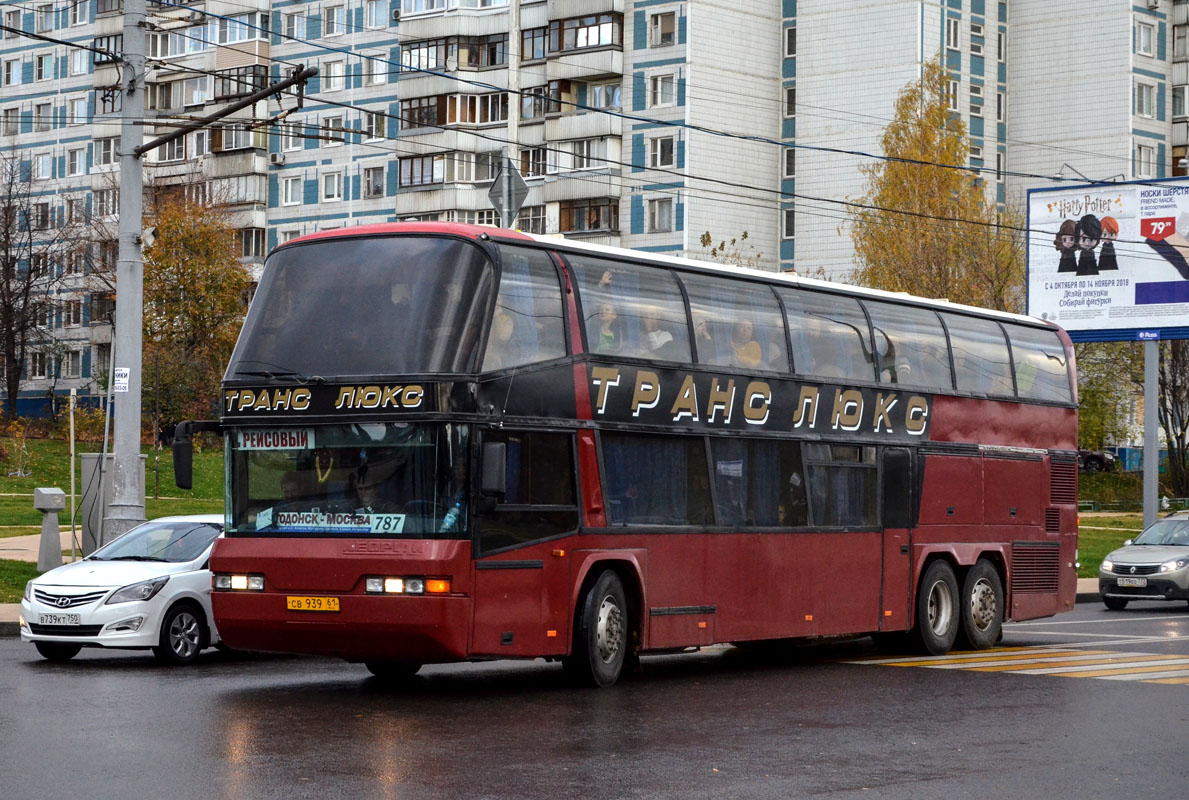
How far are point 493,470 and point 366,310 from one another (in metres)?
1.72

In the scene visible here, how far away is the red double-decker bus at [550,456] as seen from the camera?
14.9m

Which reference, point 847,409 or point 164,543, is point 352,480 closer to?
point 164,543

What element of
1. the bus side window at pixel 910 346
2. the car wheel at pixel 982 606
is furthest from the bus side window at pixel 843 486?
the car wheel at pixel 982 606

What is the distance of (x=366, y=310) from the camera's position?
15.4m

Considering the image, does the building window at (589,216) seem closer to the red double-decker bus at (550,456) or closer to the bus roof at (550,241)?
the red double-decker bus at (550,456)

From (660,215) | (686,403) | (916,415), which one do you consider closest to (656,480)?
(686,403)

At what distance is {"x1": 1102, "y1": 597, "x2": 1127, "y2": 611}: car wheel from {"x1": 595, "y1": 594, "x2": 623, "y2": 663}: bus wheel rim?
16.9m

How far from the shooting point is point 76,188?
89625mm

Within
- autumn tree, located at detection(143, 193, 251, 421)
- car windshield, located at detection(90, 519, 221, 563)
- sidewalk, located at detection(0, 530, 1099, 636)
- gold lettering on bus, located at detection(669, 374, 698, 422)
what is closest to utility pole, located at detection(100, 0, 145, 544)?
car windshield, located at detection(90, 519, 221, 563)

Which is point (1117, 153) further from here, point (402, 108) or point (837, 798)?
point (837, 798)

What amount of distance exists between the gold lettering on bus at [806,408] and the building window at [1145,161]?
6225 cm

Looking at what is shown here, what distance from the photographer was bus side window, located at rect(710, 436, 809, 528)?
58.6 feet

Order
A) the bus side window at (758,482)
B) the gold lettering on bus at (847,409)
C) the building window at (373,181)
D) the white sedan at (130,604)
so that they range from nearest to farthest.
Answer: the bus side window at (758,482), the white sedan at (130,604), the gold lettering on bus at (847,409), the building window at (373,181)

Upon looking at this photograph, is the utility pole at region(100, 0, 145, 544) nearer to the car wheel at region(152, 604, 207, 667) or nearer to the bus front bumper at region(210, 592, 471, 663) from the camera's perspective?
the car wheel at region(152, 604, 207, 667)
